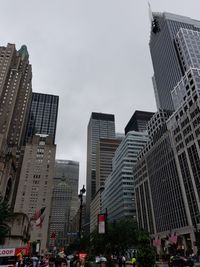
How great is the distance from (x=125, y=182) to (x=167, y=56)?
87.6 meters

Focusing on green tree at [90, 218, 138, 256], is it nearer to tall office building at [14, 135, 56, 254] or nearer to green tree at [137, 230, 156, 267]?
green tree at [137, 230, 156, 267]

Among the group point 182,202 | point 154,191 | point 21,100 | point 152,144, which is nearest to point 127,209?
point 154,191

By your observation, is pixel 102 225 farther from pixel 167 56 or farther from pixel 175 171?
pixel 167 56

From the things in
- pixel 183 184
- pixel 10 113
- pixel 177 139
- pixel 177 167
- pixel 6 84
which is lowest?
pixel 183 184

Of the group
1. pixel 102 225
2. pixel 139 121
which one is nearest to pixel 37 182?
pixel 139 121

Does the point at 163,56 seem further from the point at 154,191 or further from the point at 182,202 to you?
the point at 182,202

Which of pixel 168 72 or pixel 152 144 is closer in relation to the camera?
pixel 152 144

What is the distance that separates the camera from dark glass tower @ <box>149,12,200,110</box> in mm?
137913

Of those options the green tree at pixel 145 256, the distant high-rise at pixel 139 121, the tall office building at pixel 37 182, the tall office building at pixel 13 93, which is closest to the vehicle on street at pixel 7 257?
the green tree at pixel 145 256

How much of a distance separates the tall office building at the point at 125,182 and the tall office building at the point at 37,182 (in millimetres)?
36253

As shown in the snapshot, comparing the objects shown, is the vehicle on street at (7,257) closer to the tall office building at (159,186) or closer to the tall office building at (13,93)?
the tall office building at (159,186)

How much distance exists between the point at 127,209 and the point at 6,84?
105402 mm

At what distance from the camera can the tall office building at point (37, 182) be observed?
113m

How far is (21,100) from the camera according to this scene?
15825 cm
